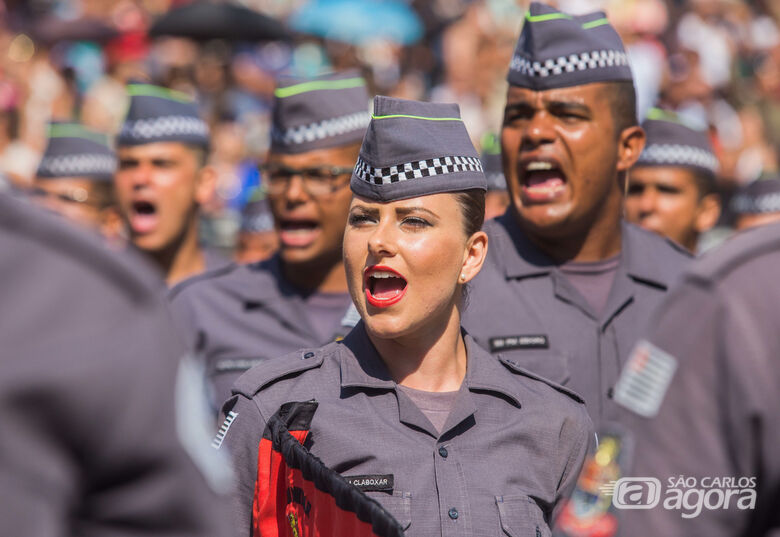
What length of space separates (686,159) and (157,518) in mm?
6418

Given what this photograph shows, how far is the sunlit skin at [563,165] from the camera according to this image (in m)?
4.96

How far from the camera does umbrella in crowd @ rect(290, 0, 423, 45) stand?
15.2 metres

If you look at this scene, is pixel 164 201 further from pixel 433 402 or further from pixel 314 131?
pixel 433 402

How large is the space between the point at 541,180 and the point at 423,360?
5.03 feet

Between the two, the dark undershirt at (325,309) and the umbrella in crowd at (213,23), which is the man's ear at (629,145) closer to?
the dark undershirt at (325,309)

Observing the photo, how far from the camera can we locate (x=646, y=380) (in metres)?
2.24

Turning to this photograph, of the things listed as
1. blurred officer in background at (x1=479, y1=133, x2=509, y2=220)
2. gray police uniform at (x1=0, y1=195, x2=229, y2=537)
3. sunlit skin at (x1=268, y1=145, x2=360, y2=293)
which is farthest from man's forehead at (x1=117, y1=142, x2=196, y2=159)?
gray police uniform at (x1=0, y1=195, x2=229, y2=537)

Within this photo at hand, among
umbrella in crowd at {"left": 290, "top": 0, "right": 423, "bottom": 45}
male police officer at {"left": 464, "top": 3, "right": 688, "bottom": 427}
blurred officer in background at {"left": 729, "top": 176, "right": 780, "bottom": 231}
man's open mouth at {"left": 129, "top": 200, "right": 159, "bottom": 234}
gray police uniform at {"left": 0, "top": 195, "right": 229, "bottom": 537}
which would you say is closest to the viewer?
gray police uniform at {"left": 0, "top": 195, "right": 229, "bottom": 537}

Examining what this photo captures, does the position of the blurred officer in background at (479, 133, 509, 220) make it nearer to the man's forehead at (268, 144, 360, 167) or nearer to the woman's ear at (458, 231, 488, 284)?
the man's forehead at (268, 144, 360, 167)

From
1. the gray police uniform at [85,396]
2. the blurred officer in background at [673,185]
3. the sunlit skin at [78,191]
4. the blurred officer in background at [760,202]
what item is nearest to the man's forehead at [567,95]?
the blurred officer in background at [673,185]

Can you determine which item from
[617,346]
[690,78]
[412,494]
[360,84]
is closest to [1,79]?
[690,78]

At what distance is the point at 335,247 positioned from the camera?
19.4ft

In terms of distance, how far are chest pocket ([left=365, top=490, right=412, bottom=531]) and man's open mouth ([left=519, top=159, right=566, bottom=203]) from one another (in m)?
1.93

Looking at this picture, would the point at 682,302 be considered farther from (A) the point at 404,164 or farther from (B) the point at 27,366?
(A) the point at 404,164
